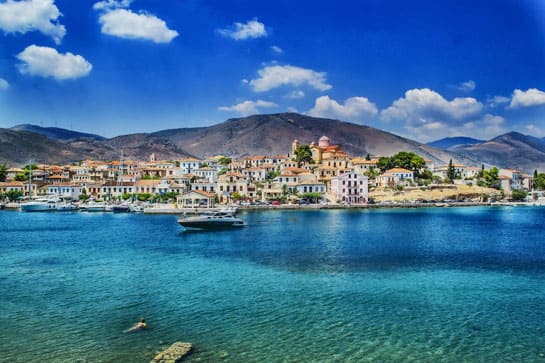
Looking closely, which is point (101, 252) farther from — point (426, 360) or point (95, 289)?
point (426, 360)

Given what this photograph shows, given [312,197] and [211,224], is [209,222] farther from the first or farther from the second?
[312,197]

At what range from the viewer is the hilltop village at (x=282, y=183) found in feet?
245

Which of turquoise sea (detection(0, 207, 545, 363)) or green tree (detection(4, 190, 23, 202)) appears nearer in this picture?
turquoise sea (detection(0, 207, 545, 363))

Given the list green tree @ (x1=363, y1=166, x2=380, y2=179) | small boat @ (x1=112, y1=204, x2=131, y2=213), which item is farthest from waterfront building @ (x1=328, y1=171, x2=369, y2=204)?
small boat @ (x1=112, y1=204, x2=131, y2=213)

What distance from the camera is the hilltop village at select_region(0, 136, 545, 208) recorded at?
2940 inches

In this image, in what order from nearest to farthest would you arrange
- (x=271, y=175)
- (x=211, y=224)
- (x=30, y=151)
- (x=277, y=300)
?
(x=277, y=300), (x=211, y=224), (x=271, y=175), (x=30, y=151)

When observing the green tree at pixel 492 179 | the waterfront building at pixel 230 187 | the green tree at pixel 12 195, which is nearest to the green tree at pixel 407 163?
the green tree at pixel 492 179

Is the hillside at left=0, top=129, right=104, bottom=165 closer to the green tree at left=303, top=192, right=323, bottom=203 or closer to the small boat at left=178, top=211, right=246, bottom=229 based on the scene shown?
the green tree at left=303, top=192, right=323, bottom=203

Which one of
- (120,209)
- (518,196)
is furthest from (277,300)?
(518,196)

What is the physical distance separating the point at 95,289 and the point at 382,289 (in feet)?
36.9

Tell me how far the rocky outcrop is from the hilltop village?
54.2m

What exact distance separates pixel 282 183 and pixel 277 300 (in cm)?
6108

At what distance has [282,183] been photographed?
77.7 meters

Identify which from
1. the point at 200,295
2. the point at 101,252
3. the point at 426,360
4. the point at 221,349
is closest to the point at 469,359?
the point at 426,360
